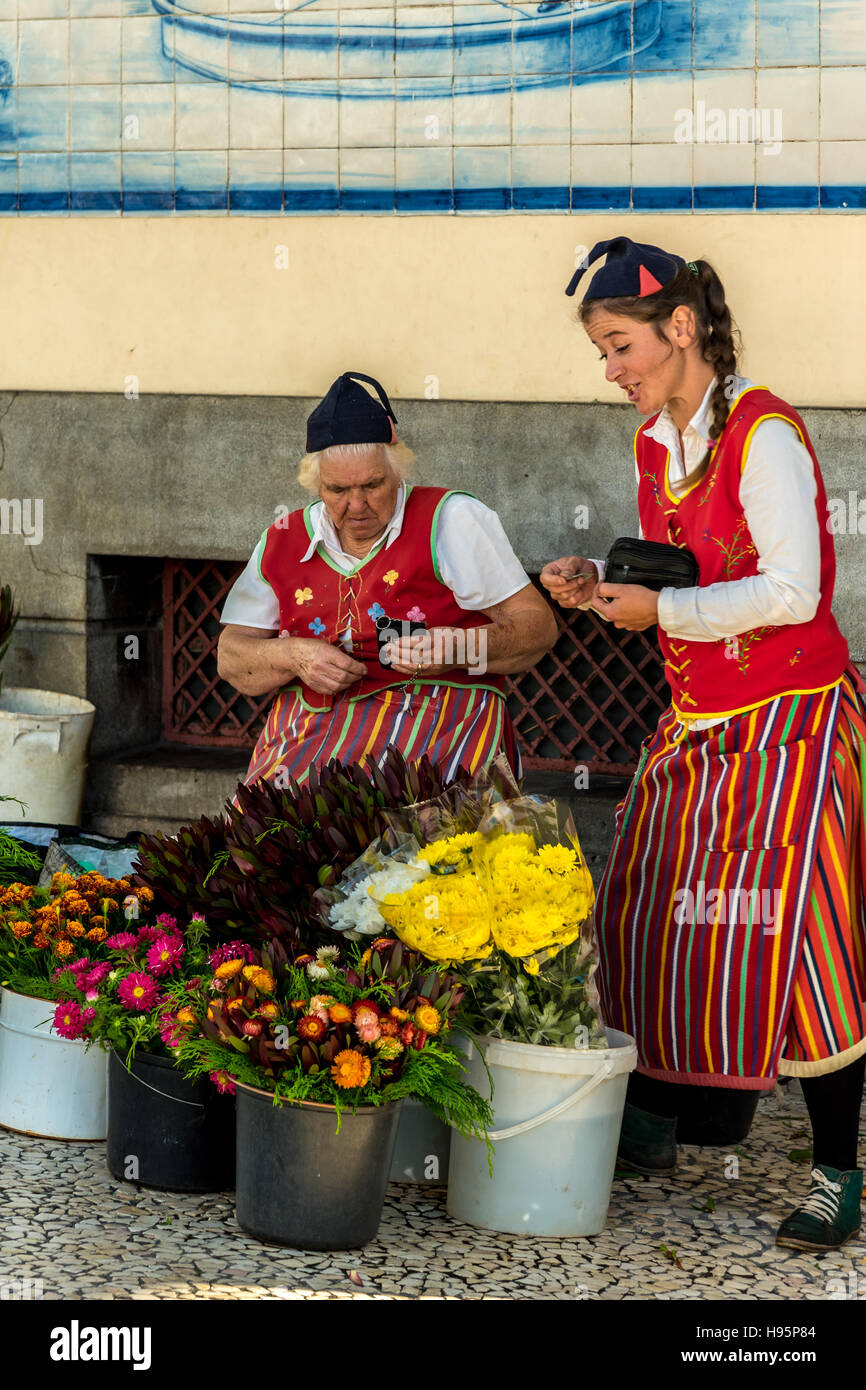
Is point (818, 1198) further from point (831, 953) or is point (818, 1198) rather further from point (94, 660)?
point (94, 660)

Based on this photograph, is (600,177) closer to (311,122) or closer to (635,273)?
(311,122)

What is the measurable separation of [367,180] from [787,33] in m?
1.29

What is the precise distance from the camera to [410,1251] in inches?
121

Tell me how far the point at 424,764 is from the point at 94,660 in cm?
239

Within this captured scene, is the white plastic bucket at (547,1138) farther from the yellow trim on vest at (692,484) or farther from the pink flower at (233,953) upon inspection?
the yellow trim on vest at (692,484)

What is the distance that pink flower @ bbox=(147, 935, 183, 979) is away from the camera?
3.26 metres

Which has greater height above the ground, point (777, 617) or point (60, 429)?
point (60, 429)

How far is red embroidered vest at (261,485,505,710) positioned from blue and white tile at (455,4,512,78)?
1647 millimetres

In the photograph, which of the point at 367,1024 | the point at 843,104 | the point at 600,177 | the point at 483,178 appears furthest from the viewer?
the point at 483,178

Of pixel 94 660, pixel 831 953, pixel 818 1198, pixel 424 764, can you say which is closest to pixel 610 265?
pixel 424 764

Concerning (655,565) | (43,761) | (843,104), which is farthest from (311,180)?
(655,565)

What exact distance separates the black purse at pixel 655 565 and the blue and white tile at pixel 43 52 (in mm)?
3052

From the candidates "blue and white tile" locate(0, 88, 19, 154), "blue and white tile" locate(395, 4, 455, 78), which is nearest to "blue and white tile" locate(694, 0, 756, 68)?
"blue and white tile" locate(395, 4, 455, 78)

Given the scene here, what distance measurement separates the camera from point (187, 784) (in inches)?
213
